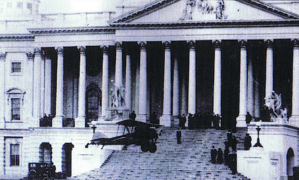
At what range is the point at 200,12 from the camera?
7594 centimetres

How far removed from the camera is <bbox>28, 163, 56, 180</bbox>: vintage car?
63.9 m

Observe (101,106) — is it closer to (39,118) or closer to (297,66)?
(39,118)

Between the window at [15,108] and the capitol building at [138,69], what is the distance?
109mm

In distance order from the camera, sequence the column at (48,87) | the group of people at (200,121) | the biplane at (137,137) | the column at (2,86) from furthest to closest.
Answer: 1. the column at (2,86)
2. the column at (48,87)
3. the group of people at (200,121)
4. the biplane at (137,137)

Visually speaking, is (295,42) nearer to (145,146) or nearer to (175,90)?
(175,90)

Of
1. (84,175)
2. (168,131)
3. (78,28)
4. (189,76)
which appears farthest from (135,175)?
(78,28)

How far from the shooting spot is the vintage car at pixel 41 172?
210 ft

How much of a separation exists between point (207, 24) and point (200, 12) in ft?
4.67

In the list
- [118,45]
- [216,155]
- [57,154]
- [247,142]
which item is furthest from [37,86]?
[247,142]

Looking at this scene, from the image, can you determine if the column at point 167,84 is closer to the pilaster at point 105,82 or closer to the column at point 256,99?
the pilaster at point 105,82

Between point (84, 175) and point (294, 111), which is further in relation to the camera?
point (294, 111)

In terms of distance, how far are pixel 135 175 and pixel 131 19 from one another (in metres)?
22.9

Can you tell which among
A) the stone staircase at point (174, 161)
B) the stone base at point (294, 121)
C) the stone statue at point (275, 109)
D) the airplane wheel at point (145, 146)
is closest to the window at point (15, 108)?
the stone staircase at point (174, 161)

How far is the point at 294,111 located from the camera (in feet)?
243
